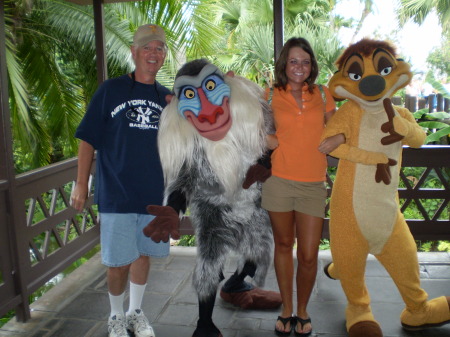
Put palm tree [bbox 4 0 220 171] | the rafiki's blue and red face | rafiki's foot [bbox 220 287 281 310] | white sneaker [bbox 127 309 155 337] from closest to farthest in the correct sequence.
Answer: the rafiki's blue and red face → white sneaker [bbox 127 309 155 337] → rafiki's foot [bbox 220 287 281 310] → palm tree [bbox 4 0 220 171]

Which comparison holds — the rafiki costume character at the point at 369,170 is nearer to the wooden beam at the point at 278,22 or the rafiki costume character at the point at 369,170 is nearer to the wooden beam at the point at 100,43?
the wooden beam at the point at 278,22

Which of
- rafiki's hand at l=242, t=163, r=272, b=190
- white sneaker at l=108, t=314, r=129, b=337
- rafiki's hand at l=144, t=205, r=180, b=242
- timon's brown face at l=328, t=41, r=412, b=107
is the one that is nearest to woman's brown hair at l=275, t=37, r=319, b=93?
timon's brown face at l=328, t=41, r=412, b=107

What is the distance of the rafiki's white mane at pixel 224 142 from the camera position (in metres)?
2.15

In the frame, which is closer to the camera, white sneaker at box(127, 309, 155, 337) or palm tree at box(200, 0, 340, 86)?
white sneaker at box(127, 309, 155, 337)

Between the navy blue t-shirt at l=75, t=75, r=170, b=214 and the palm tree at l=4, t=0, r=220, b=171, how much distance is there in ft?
14.4

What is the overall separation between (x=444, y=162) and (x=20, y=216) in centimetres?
282

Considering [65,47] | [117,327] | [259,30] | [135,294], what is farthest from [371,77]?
[259,30]

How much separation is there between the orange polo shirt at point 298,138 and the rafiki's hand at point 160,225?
21.2 inches

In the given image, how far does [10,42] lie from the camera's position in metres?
5.84

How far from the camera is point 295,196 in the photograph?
88.1 inches

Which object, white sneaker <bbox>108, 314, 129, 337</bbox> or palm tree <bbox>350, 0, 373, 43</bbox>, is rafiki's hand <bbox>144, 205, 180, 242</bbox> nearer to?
white sneaker <bbox>108, 314, 129, 337</bbox>

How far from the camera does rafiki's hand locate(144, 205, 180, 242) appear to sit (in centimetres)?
215

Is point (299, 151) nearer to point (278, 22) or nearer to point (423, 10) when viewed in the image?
point (278, 22)

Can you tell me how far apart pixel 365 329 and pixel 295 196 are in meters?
0.74
